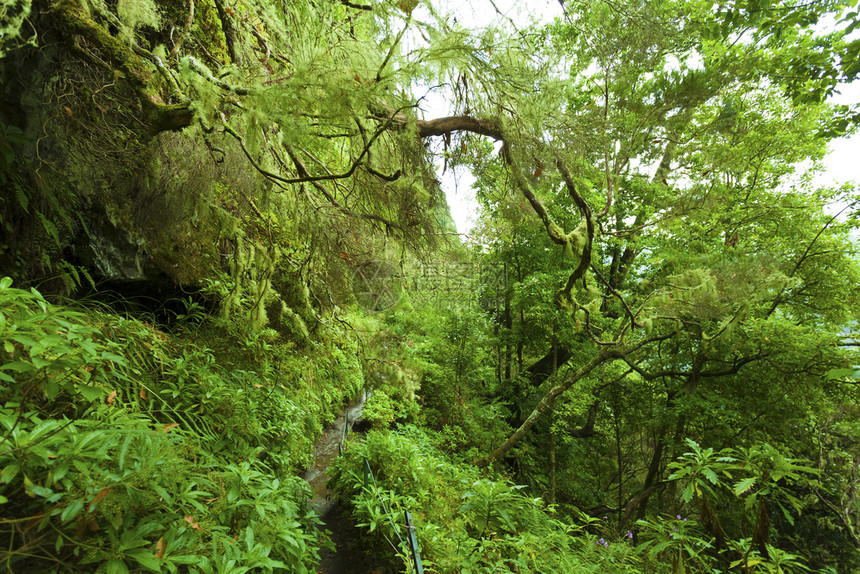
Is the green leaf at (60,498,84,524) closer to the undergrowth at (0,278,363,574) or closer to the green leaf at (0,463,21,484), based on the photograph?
the undergrowth at (0,278,363,574)

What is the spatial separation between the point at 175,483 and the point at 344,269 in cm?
259

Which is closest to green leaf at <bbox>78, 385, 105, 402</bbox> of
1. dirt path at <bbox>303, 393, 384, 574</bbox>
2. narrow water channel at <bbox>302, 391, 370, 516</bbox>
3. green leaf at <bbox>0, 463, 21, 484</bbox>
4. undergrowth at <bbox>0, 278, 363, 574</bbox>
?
undergrowth at <bbox>0, 278, 363, 574</bbox>

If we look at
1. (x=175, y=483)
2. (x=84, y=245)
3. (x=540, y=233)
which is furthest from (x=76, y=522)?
(x=540, y=233)

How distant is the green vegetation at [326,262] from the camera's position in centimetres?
197

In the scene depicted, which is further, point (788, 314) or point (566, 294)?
point (788, 314)

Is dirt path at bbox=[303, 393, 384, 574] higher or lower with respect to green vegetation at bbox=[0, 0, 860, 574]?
lower

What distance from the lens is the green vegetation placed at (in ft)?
6.45

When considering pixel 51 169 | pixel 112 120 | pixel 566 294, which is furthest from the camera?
pixel 566 294

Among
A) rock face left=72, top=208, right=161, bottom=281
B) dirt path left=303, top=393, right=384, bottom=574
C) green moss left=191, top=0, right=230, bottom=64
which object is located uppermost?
green moss left=191, top=0, right=230, bottom=64

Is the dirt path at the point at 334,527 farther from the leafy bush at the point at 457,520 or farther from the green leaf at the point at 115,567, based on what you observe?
the green leaf at the point at 115,567

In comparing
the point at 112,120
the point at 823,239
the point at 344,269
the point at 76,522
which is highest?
the point at 823,239

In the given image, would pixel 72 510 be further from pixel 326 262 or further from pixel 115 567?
pixel 326 262

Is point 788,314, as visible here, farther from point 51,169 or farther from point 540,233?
point 51,169

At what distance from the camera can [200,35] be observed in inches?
160
